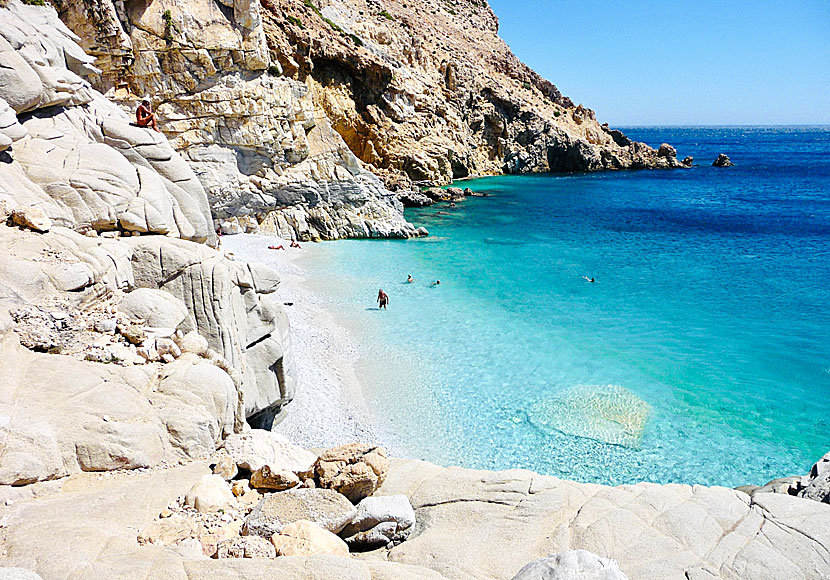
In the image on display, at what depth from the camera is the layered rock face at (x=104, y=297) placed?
7.62 m

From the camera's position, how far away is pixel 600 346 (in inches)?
910

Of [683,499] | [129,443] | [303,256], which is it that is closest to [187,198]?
[129,443]

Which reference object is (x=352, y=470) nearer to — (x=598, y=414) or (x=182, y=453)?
(x=182, y=453)

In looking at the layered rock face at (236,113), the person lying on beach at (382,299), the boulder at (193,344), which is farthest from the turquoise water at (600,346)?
the boulder at (193,344)

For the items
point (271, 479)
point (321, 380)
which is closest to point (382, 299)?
point (321, 380)

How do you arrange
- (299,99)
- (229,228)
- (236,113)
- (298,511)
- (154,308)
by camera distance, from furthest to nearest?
(299,99), (229,228), (236,113), (154,308), (298,511)

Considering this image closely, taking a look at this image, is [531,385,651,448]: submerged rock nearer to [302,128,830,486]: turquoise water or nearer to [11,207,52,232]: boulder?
[302,128,830,486]: turquoise water

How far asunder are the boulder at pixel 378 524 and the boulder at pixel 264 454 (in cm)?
134

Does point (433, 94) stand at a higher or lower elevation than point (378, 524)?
higher

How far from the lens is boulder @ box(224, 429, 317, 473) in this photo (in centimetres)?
830

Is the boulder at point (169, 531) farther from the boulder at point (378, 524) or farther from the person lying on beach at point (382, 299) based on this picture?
the person lying on beach at point (382, 299)

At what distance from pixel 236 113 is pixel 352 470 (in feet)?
104

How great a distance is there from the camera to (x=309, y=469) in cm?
832

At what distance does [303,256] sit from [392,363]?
16.7m
